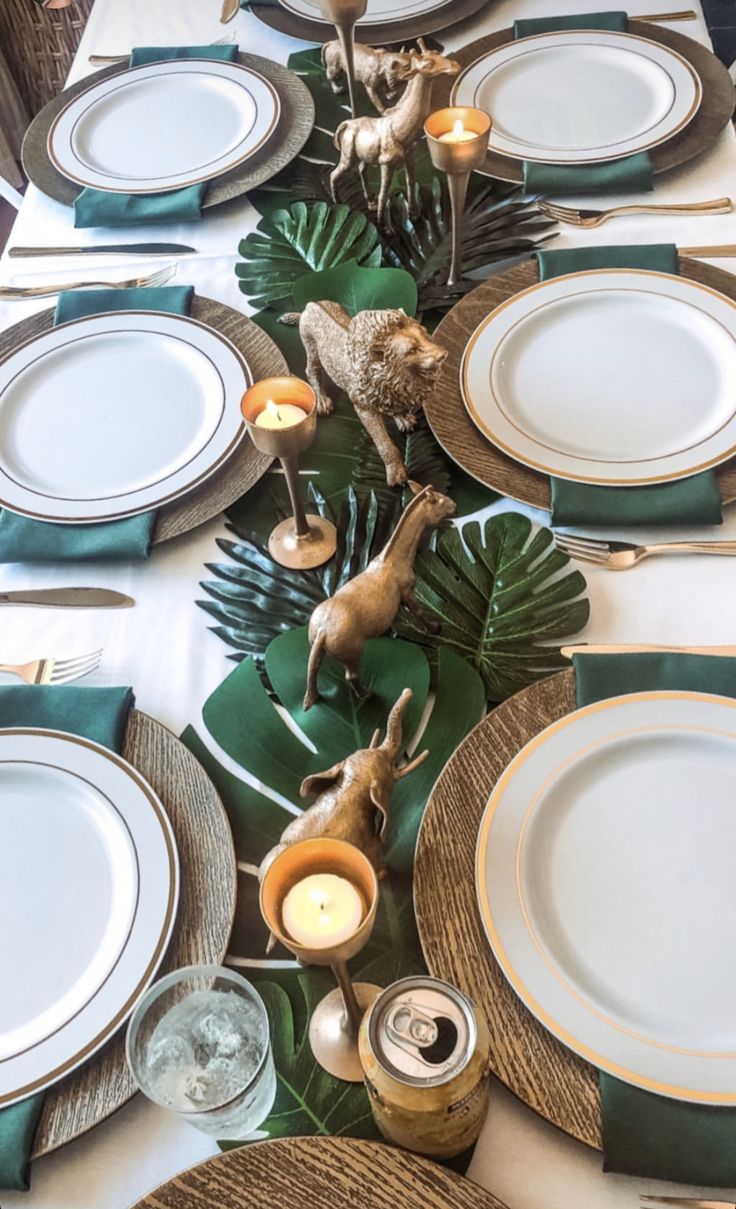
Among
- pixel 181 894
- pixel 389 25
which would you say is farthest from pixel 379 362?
pixel 389 25

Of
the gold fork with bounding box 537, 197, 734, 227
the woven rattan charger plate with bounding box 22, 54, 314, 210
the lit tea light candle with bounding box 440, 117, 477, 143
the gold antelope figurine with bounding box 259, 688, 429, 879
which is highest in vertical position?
the lit tea light candle with bounding box 440, 117, 477, 143

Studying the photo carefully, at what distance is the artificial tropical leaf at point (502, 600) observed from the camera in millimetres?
802

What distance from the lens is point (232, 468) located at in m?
0.96

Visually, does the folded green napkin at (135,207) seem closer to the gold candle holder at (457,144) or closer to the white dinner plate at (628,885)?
the gold candle holder at (457,144)

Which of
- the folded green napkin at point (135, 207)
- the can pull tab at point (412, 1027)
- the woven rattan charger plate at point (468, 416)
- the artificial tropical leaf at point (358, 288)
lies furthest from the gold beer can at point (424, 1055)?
the folded green napkin at point (135, 207)

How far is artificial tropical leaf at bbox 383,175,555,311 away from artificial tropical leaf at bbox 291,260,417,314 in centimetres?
5

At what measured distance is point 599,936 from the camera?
2.10ft

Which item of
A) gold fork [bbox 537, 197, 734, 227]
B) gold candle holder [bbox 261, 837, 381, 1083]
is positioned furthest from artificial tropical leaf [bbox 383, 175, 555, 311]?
gold candle holder [bbox 261, 837, 381, 1083]

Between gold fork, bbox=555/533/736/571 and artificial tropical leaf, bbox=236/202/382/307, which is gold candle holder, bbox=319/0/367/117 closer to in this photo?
artificial tropical leaf, bbox=236/202/382/307

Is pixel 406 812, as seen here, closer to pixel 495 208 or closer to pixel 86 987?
pixel 86 987

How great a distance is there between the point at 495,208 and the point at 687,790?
2.55 feet

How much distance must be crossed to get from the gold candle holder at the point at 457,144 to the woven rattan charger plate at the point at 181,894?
0.63 metres

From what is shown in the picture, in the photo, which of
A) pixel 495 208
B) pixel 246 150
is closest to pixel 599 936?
pixel 495 208

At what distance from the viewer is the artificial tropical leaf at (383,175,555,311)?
44.6 inches
